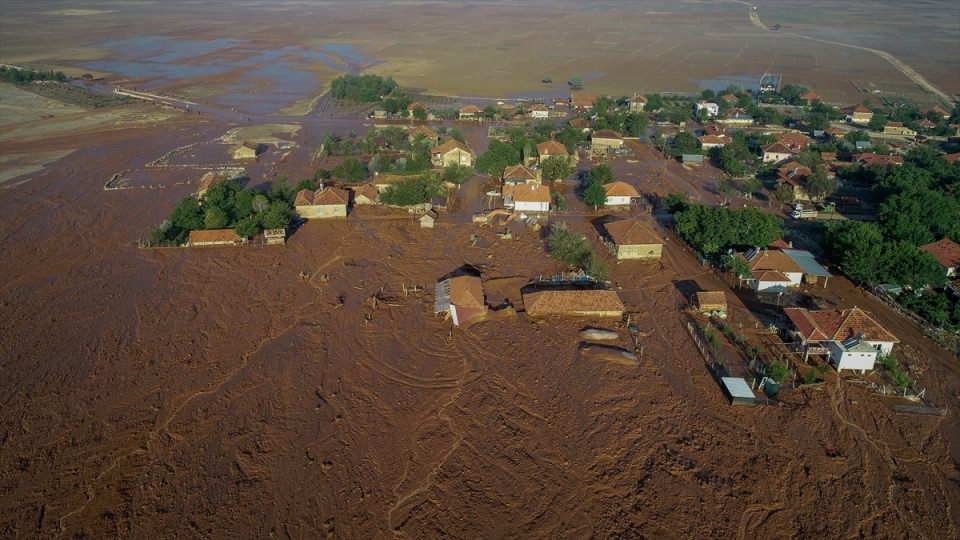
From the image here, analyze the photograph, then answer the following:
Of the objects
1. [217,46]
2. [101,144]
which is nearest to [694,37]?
[217,46]

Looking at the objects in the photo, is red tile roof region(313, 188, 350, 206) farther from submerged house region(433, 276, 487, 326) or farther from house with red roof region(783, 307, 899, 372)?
house with red roof region(783, 307, 899, 372)

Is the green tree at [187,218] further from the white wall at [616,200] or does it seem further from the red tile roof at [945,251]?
the red tile roof at [945,251]

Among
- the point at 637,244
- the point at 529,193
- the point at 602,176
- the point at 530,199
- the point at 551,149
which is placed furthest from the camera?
the point at 551,149

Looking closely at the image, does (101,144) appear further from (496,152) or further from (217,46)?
(217,46)

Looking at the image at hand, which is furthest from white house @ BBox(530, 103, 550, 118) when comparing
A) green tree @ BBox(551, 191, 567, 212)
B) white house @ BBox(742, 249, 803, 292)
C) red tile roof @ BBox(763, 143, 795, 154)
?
white house @ BBox(742, 249, 803, 292)

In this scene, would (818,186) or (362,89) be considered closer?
(818,186)

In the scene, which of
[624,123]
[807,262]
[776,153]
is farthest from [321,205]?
[776,153]

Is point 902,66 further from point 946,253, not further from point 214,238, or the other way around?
point 214,238

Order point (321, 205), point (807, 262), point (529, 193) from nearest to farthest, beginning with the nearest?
1. point (807, 262)
2. point (321, 205)
3. point (529, 193)

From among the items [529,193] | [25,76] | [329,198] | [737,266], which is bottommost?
[737,266]

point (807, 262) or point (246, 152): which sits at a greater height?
point (246, 152)
